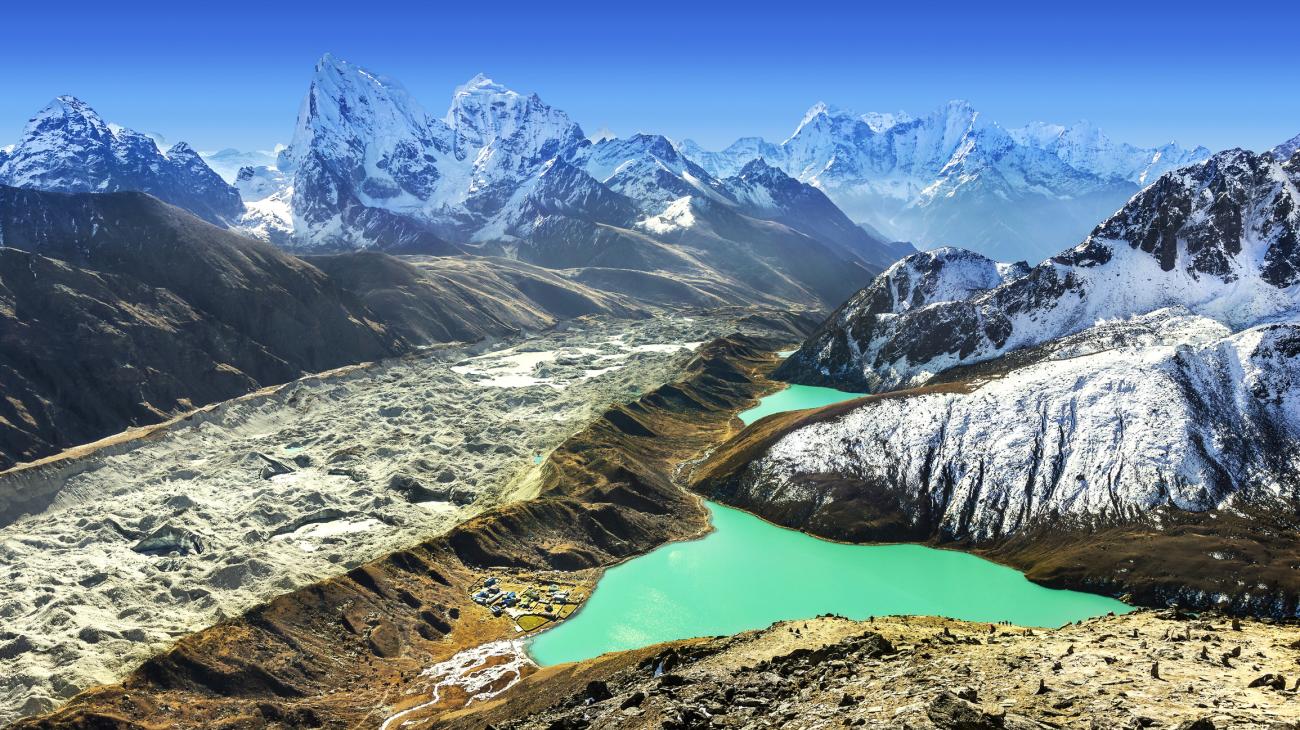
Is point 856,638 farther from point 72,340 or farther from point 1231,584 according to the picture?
point 72,340

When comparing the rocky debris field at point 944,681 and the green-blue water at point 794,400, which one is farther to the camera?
the green-blue water at point 794,400

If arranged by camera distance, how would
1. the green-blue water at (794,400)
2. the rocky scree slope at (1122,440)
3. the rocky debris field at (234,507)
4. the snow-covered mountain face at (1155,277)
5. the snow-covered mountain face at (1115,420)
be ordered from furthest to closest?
the green-blue water at (794,400), the snow-covered mountain face at (1155,277), the snow-covered mountain face at (1115,420), the rocky scree slope at (1122,440), the rocky debris field at (234,507)

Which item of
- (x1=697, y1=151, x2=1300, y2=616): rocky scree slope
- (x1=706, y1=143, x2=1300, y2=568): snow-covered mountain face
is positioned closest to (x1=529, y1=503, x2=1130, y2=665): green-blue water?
(x1=697, y1=151, x2=1300, y2=616): rocky scree slope

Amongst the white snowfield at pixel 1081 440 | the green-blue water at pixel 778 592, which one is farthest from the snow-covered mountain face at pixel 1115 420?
the green-blue water at pixel 778 592

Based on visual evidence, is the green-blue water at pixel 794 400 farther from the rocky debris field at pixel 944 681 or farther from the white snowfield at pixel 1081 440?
the rocky debris field at pixel 944 681

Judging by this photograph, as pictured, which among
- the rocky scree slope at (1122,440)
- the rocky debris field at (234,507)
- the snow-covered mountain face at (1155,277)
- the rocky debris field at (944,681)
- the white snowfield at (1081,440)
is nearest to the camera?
the rocky debris field at (944,681)

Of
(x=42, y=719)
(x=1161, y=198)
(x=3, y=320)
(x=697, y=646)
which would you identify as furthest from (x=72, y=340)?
(x=1161, y=198)

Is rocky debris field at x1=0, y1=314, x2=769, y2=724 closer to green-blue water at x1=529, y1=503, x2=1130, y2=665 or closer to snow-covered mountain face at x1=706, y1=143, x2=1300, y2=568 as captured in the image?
green-blue water at x1=529, y1=503, x2=1130, y2=665
